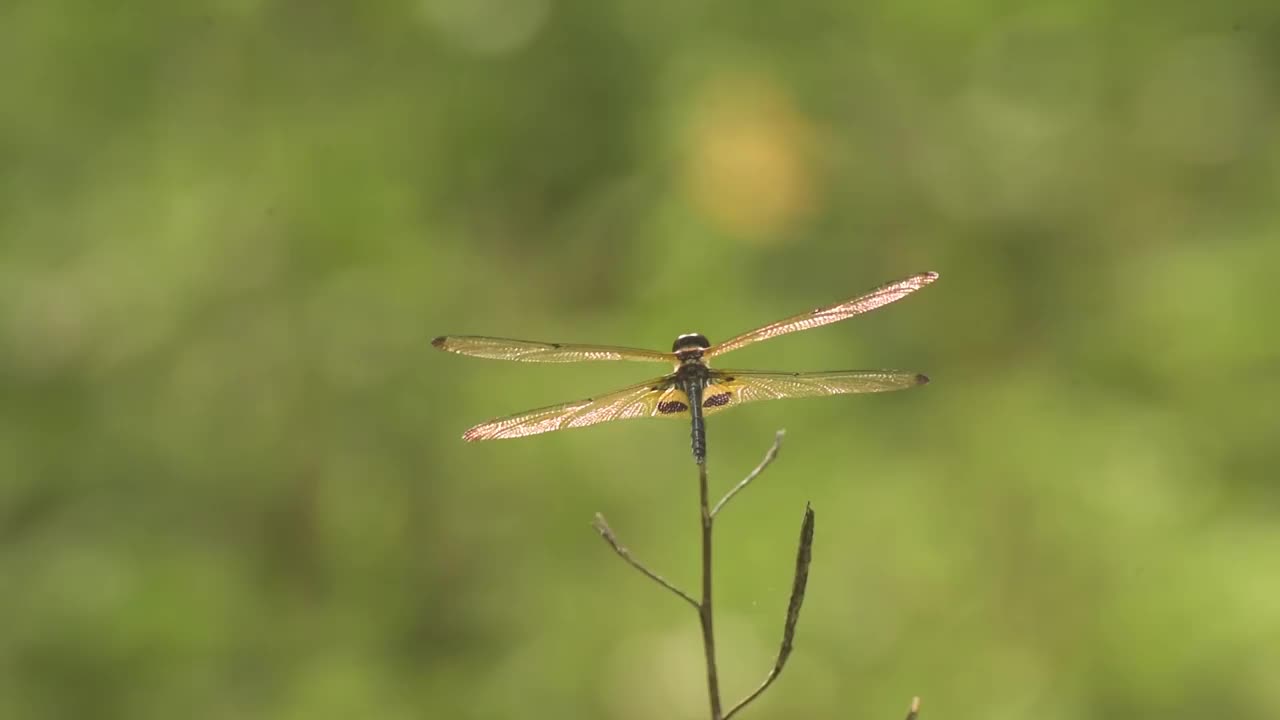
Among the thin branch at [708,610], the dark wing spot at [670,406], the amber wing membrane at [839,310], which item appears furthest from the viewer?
the dark wing spot at [670,406]

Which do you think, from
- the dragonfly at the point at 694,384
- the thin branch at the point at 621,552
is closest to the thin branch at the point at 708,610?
the thin branch at the point at 621,552

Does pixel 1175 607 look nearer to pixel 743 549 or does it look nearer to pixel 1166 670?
pixel 1166 670

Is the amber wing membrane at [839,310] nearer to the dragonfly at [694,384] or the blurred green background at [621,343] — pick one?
the dragonfly at [694,384]

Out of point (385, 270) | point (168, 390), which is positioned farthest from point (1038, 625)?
point (168, 390)

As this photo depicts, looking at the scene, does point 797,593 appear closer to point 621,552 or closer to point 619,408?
point 621,552

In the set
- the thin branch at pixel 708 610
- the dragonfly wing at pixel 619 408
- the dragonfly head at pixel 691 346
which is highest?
the dragonfly head at pixel 691 346

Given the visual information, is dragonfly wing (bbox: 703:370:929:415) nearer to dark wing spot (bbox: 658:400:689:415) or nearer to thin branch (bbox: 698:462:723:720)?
dark wing spot (bbox: 658:400:689:415)
